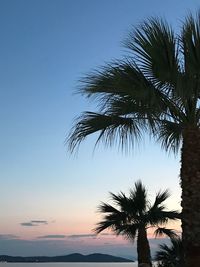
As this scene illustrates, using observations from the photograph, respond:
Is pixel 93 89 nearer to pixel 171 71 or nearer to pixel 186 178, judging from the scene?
pixel 171 71

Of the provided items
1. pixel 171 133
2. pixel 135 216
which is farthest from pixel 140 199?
pixel 171 133

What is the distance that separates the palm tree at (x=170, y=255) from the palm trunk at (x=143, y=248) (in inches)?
93.5

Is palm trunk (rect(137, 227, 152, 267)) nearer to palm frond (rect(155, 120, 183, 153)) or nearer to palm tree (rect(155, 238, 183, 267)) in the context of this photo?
palm tree (rect(155, 238, 183, 267))

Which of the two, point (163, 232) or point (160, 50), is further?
point (163, 232)

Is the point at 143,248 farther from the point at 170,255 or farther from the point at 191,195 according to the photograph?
the point at 191,195

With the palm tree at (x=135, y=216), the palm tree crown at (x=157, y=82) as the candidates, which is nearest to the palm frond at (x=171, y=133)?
the palm tree crown at (x=157, y=82)

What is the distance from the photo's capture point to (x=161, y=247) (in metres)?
25.0

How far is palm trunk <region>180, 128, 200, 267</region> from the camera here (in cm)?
1004

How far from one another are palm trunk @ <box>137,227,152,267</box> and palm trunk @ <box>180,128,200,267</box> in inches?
435

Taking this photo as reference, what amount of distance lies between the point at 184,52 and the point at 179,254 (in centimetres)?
1475

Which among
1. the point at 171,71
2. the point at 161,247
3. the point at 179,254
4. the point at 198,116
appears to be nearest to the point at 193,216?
the point at 198,116

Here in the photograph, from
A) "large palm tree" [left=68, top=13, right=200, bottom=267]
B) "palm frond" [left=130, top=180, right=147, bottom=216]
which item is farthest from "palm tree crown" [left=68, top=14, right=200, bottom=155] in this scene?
"palm frond" [left=130, top=180, right=147, bottom=216]

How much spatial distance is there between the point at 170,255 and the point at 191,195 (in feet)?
48.3

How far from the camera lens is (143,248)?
2116cm
